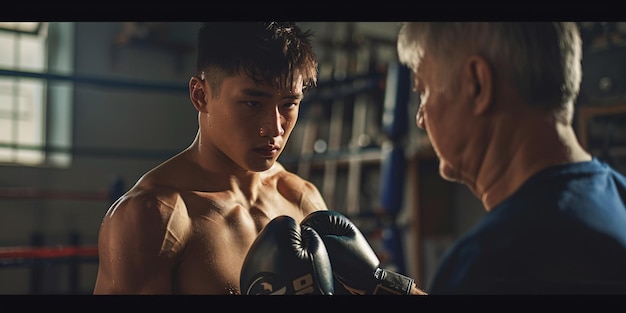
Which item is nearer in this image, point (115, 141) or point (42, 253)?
point (42, 253)

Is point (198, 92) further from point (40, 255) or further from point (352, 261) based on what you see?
point (40, 255)

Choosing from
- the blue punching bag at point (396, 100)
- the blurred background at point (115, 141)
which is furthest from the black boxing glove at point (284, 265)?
the blurred background at point (115, 141)

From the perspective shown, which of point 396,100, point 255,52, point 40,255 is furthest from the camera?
point 396,100

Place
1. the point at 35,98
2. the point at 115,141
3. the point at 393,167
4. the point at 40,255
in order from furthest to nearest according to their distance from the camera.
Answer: the point at 35,98 → the point at 115,141 → the point at 393,167 → the point at 40,255

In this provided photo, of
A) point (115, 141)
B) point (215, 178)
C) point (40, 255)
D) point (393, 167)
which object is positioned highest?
point (215, 178)

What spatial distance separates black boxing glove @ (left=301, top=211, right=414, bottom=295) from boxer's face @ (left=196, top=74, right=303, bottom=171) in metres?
0.13

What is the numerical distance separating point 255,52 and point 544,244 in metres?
0.48

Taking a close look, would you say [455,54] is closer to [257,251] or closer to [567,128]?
[567,128]

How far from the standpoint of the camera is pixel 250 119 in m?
1.02

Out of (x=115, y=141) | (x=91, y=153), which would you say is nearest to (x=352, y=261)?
(x=91, y=153)

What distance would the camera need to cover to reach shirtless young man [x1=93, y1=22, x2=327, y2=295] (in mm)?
964

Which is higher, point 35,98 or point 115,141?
point 35,98

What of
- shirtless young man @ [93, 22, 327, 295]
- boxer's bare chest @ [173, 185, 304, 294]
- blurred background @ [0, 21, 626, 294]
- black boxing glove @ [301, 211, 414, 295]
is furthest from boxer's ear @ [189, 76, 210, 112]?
blurred background @ [0, 21, 626, 294]

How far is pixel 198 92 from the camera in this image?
1.04m
